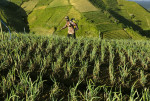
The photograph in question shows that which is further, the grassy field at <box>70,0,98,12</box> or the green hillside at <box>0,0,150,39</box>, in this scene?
the grassy field at <box>70,0,98,12</box>

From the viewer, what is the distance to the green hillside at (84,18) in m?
51.3

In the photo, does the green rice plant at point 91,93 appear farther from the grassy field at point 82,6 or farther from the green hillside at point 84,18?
the grassy field at point 82,6

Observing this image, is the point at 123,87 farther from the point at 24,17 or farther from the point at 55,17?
the point at 24,17

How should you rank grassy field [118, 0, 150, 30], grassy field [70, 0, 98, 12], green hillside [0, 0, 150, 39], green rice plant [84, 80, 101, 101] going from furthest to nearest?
grassy field [118, 0, 150, 30] → grassy field [70, 0, 98, 12] → green hillside [0, 0, 150, 39] → green rice plant [84, 80, 101, 101]

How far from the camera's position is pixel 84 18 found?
54.5 m

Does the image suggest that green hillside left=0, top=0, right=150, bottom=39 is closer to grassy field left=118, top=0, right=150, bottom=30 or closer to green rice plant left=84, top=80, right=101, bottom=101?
grassy field left=118, top=0, right=150, bottom=30

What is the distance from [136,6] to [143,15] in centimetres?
1326

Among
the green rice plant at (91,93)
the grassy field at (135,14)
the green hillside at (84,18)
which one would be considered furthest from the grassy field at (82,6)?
the green rice plant at (91,93)

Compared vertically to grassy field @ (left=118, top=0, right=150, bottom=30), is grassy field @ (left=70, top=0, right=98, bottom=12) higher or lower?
higher

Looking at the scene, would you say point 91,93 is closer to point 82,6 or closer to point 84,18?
point 84,18

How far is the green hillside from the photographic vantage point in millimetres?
51312

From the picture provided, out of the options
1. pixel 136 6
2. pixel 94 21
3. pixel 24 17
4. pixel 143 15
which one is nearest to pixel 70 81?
pixel 94 21

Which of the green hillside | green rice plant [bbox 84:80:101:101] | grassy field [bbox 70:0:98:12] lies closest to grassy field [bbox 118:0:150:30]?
the green hillside

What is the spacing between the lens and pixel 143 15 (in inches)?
3659
